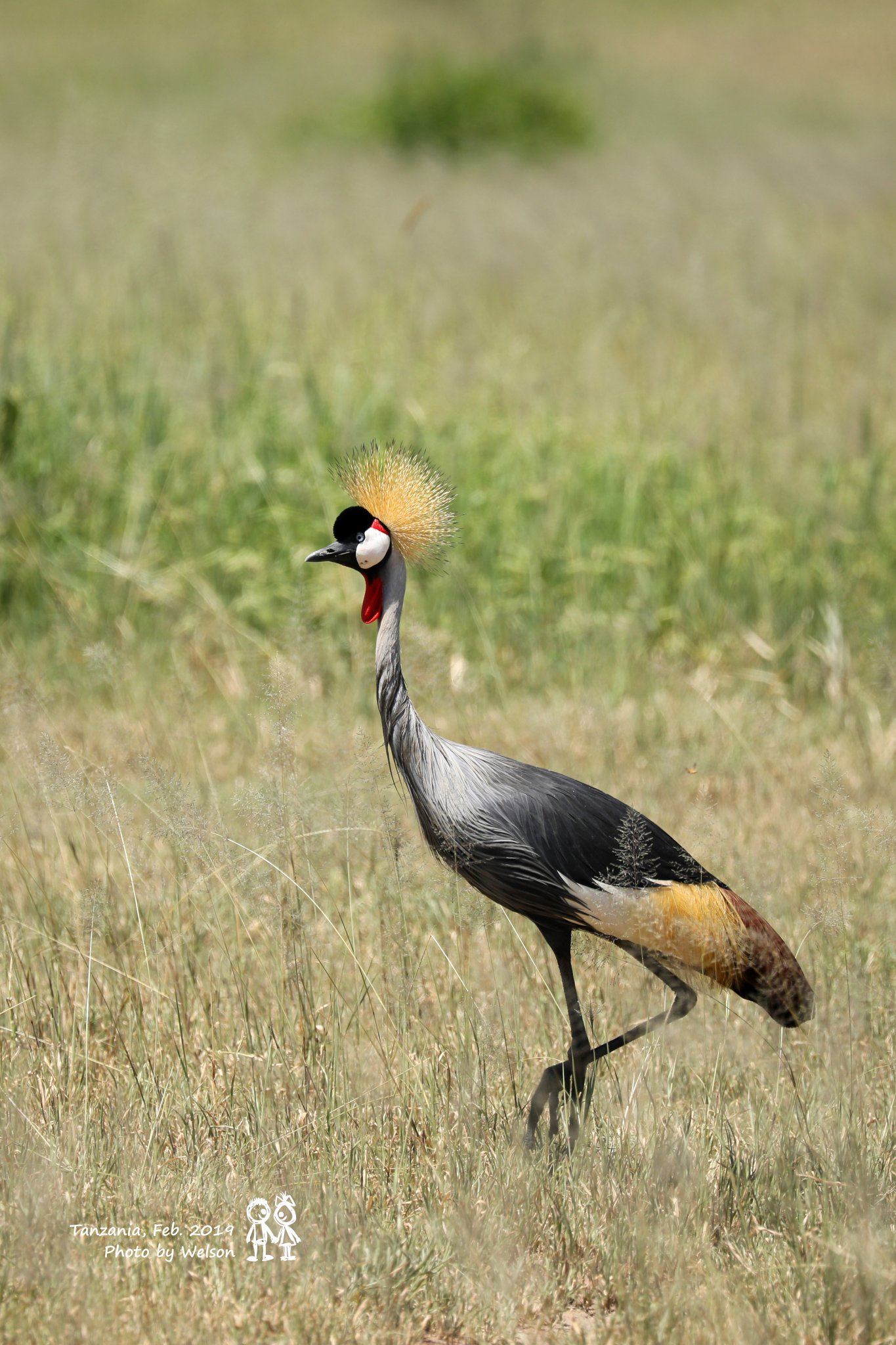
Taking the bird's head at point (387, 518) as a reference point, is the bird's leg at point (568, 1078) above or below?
below

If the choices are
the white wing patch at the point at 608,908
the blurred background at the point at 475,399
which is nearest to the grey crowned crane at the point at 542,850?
the white wing patch at the point at 608,908

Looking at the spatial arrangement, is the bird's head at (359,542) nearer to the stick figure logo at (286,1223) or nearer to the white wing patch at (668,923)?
the white wing patch at (668,923)

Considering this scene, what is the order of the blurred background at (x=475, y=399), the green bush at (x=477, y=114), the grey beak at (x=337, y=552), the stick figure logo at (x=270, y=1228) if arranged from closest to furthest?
the stick figure logo at (x=270, y=1228) < the grey beak at (x=337, y=552) < the blurred background at (x=475, y=399) < the green bush at (x=477, y=114)

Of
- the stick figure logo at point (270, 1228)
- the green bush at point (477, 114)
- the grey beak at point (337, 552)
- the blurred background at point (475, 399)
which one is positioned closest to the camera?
the stick figure logo at point (270, 1228)

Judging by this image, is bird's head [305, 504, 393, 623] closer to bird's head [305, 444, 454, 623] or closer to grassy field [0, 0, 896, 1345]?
bird's head [305, 444, 454, 623]

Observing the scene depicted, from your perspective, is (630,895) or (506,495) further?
(506,495)

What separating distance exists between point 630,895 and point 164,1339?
3.48ft

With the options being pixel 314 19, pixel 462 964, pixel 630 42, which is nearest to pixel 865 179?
pixel 462 964

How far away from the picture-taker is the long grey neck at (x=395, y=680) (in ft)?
7.76

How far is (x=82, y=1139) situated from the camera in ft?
7.77

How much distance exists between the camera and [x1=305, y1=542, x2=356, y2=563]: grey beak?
2.33m

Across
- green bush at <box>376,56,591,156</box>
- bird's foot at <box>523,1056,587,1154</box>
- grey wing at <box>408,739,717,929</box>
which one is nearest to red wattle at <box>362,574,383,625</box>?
grey wing at <box>408,739,717,929</box>

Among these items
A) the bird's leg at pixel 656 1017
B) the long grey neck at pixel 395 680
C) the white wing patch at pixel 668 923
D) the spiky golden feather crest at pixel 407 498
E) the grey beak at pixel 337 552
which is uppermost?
the spiky golden feather crest at pixel 407 498

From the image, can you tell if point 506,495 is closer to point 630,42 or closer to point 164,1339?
point 164,1339
